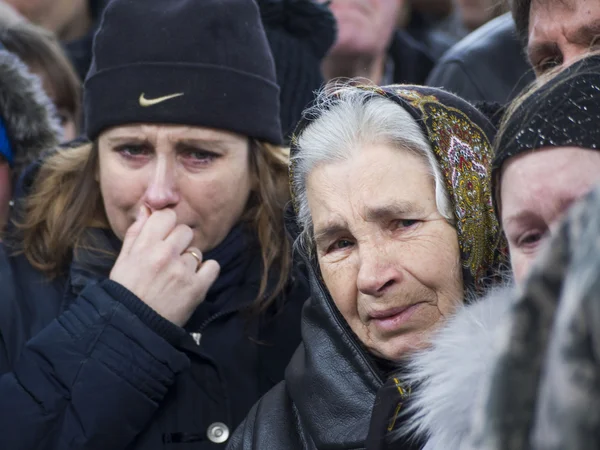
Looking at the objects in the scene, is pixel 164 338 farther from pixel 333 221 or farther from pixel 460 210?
pixel 460 210

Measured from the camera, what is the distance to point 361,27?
4.74 m

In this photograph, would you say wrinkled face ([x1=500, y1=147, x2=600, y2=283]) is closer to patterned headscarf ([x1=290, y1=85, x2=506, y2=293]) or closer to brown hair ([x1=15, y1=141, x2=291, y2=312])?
patterned headscarf ([x1=290, y1=85, x2=506, y2=293])

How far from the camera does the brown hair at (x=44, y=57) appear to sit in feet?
13.5

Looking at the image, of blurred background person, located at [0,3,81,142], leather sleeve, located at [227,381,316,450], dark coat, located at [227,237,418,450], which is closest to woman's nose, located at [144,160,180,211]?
dark coat, located at [227,237,418,450]

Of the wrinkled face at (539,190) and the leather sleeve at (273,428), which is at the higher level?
the wrinkled face at (539,190)

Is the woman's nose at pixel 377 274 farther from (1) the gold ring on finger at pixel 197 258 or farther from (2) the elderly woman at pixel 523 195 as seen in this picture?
(1) the gold ring on finger at pixel 197 258

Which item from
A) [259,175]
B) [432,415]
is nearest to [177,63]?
[259,175]

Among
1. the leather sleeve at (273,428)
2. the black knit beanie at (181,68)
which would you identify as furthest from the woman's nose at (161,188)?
the leather sleeve at (273,428)

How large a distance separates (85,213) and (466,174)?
1.40 metres

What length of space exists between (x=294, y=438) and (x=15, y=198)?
143 centimetres

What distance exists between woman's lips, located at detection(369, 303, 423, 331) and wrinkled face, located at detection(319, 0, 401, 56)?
2.57 meters

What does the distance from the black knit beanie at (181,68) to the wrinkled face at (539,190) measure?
1.54 m

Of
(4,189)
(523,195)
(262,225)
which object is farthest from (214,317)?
(523,195)

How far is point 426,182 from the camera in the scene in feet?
7.80
